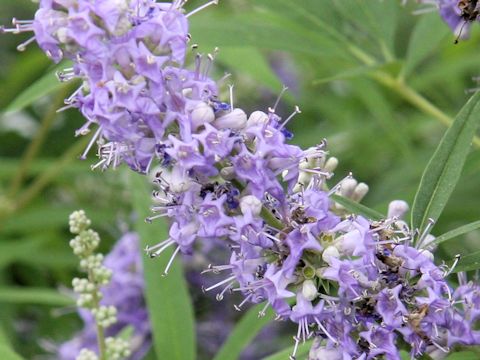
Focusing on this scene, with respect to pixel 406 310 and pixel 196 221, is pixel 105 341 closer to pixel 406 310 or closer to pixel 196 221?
pixel 196 221

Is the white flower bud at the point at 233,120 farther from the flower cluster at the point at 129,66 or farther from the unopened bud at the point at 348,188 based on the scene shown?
the unopened bud at the point at 348,188

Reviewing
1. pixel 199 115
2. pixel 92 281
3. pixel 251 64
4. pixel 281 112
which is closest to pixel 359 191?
pixel 199 115

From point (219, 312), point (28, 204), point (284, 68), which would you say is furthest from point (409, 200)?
point (284, 68)

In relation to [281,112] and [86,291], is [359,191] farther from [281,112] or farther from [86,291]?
[281,112]

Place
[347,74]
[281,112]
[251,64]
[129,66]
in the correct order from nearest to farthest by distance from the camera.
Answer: [129,66], [347,74], [251,64], [281,112]

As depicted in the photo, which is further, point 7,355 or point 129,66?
point 7,355

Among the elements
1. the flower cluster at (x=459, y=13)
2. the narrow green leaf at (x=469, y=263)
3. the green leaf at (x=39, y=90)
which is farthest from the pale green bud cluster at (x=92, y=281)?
the flower cluster at (x=459, y=13)

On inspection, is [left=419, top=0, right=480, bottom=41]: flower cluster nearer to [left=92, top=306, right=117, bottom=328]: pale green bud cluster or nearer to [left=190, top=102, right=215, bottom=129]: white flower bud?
[left=190, top=102, right=215, bottom=129]: white flower bud
